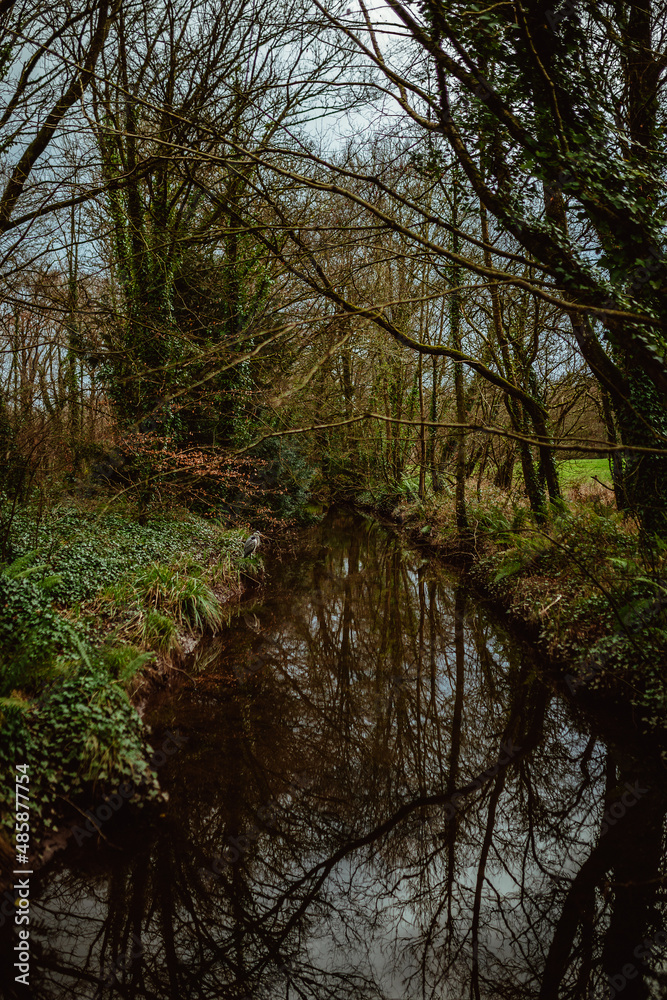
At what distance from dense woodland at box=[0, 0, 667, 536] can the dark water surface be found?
2.74 metres

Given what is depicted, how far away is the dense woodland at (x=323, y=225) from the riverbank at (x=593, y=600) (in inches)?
26.0

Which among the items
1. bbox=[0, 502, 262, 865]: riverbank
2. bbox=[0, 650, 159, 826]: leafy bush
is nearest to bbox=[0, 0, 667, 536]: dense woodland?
bbox=[0, 502, 262, 865]: riverbank

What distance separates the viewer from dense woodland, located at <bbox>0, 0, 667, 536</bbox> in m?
4.05

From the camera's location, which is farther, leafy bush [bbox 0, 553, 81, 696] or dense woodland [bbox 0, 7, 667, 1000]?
leafy bush [bbox 0, 553, 81, 696]

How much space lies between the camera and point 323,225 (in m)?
6.96

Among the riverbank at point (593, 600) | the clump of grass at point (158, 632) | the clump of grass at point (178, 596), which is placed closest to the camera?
the riverbank at point (593, 600)

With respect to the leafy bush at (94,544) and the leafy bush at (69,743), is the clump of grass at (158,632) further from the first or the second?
the leafy bush at (69,743)

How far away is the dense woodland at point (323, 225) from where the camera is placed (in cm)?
405

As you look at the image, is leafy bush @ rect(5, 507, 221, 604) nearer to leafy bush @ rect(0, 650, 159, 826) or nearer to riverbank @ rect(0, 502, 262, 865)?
riverbank @ rect(0, 502, 262, 865)

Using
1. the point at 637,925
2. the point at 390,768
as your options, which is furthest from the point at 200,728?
the point at 637,925

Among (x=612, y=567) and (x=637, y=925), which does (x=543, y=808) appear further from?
(x=612, y=567)

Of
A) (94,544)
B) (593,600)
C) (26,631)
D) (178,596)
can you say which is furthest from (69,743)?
(593,600)

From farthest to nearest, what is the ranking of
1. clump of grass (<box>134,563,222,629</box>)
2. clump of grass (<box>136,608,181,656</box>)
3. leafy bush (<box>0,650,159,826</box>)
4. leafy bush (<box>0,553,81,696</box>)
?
clump of grass (<box>134,563,222,629</box>), clump of grass (<box>136,608,181,656</box>), leafy bush (<box>0,553,81,696</box>), leafy bush (<box>0,650,159,826</box>)

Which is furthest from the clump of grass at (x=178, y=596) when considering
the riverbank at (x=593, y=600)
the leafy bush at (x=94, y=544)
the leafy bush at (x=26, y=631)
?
the riverbank at (x=593, y=600)
